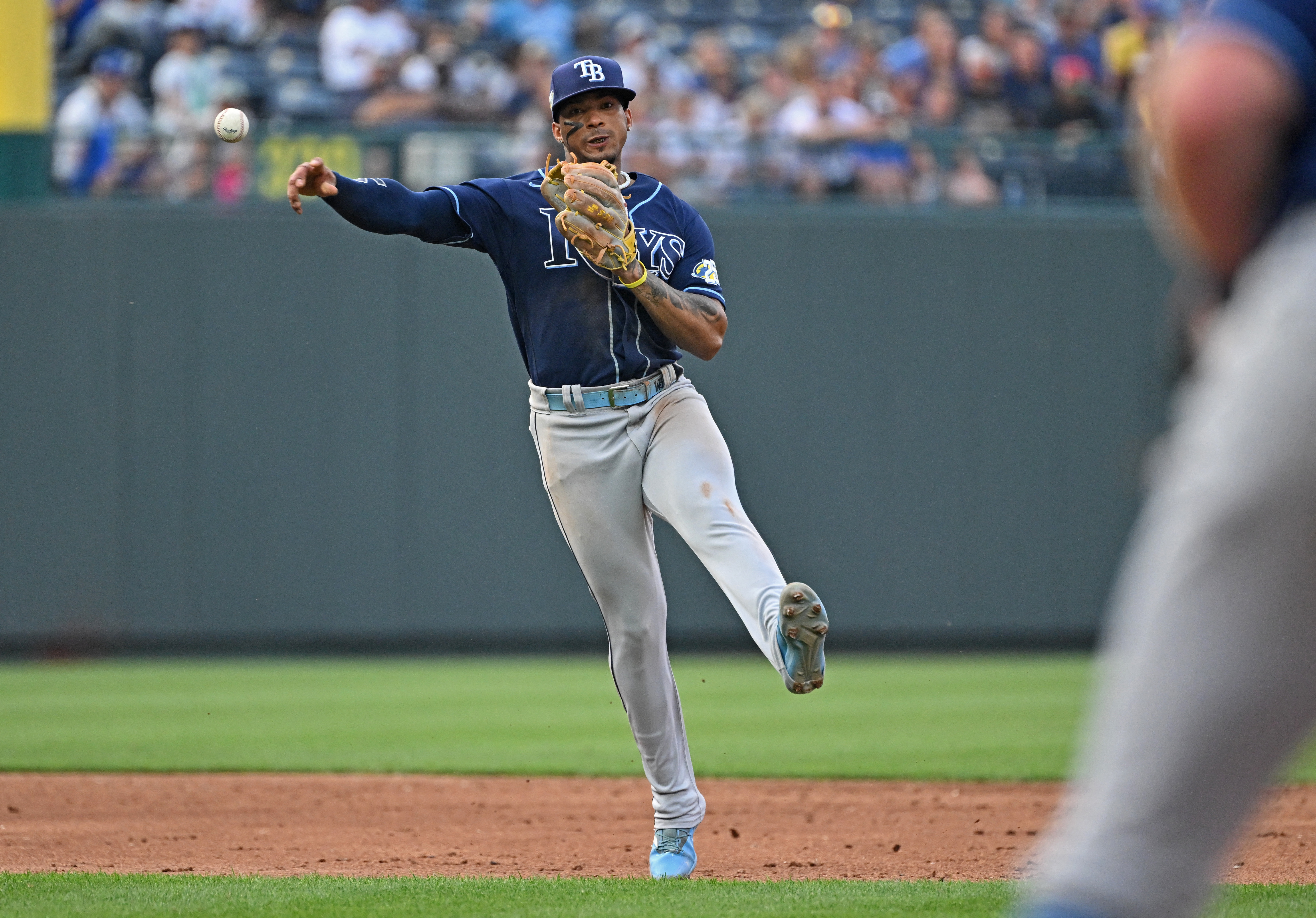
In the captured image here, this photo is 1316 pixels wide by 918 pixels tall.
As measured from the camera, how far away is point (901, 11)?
575 inches

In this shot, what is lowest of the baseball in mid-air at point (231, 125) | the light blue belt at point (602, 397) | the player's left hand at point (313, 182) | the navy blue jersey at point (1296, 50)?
the light blue belt at point (602, 397)

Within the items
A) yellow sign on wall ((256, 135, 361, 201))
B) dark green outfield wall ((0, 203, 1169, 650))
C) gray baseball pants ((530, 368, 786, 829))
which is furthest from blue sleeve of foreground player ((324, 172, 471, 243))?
dark green outfield wall ((0, 203, 1169, 650))

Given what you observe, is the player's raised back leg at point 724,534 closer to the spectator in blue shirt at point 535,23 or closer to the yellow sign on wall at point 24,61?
the yellow sign on wall at point 24,61

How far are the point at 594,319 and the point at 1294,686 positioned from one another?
3169 mm

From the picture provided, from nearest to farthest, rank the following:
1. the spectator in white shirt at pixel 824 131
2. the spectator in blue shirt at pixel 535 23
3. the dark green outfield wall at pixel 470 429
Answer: the dark green outfield wall at pixel 470 429 → the spectator in white shirt at pixel 824 131 → the spectator in blue shirt at pixel 535 23

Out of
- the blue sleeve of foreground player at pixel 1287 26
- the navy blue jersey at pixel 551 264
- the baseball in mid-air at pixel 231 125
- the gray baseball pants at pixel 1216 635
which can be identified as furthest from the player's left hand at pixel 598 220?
the gray baseball pants at pixel 1216 635

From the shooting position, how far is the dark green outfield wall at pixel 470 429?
475 inches

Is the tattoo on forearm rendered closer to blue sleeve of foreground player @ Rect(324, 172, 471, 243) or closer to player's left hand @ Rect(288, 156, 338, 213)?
blue sleeve of foreground player @ Rect(324, 172, 471, 243)

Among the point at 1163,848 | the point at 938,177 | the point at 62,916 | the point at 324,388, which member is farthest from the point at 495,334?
the point at 1163,848

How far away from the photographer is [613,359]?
14.8 feet

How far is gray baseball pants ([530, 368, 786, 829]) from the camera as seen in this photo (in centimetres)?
440

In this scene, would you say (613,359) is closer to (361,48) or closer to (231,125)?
(231,125)

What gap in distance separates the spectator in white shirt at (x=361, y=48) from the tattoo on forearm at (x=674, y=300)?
339 inches

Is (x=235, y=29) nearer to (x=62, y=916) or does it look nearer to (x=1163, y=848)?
(x=62, y=916)
